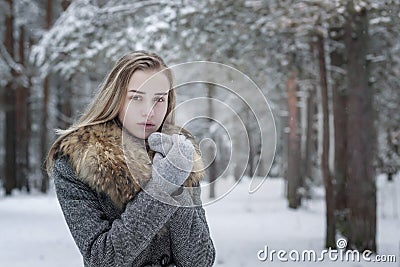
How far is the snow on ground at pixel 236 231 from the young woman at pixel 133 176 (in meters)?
0.18

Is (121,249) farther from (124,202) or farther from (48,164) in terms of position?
(48,164)

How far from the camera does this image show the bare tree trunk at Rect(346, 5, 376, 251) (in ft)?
34.2

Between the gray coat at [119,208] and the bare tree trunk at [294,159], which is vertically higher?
the gray coat at [119,208]

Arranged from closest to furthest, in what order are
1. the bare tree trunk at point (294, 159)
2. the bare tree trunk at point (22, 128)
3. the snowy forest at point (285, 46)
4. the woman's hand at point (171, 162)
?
the woman's hand at point (171, 162), the snowy forest at point (285, 46), the bare tree trunk at point (294, 159), the bare tree trunk at point (22, 128)

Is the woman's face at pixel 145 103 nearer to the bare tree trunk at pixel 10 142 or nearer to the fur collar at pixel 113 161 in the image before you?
the fur collar at pixel 113 161

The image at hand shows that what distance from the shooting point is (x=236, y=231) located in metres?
14.1

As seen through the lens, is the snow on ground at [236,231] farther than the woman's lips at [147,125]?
Yes

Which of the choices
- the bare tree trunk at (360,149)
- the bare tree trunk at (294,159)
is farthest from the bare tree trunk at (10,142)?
the bare tree trunk at (360,149)

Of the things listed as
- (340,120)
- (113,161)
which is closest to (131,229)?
(113,161)

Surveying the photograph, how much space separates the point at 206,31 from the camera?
9.95m

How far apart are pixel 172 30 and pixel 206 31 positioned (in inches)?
25.1

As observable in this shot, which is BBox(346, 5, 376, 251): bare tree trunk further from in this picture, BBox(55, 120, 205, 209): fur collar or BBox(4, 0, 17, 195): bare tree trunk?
BBox(4, 0, 17, 195): bare tree trunk

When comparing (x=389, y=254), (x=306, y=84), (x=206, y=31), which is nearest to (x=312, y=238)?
(x=389, y=254)

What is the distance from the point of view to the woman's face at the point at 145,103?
2.25m
